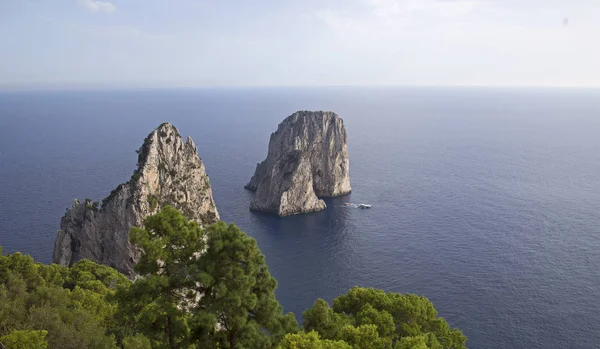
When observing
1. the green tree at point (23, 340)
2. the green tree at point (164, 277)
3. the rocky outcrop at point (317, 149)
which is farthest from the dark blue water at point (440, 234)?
the green tree at point (23, 340)

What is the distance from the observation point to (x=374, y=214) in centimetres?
11719

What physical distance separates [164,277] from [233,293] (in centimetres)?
402

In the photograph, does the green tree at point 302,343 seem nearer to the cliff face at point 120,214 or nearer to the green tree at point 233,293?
the green tree at point 233,293

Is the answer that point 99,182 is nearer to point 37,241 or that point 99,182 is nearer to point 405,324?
point 37,241

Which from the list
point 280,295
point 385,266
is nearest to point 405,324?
point 280,295

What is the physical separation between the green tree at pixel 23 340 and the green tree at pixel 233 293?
10715 mm

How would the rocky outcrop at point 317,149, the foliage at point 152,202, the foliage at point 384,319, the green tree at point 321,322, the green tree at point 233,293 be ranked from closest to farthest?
1. the green tree at point 233,293
2. the green tree at point 321,322
3. the foliage at point 384,319
4. the foliage at point 152,202
5. the rocky outcrop at point 317,149

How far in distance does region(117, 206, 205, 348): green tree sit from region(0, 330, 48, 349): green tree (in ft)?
21.1

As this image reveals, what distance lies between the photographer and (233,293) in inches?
922

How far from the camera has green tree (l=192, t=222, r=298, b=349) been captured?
23547 millimetres

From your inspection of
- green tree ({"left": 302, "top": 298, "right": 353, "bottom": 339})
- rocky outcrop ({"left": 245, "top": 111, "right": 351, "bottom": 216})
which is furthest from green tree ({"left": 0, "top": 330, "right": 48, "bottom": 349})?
rocky outcrop ({"left": 245, "top": 111, "right": 351, "bottom": 216})

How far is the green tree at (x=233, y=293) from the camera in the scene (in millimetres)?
23547

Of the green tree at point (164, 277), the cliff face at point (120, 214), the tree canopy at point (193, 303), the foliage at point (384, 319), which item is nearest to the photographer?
the tree canopy at point (193, 303)

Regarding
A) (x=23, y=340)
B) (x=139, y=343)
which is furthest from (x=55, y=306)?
(x=139, y=343)
